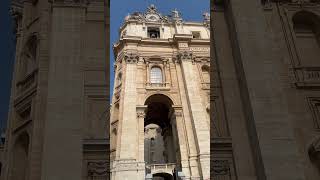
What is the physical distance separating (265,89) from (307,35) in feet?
12.6

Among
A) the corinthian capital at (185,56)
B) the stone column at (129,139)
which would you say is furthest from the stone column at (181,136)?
the corinthian capital at (185,56)

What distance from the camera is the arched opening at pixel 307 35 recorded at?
47.2 feet

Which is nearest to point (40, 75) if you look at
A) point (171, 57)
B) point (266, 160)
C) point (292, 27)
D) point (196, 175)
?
point (266, 160)

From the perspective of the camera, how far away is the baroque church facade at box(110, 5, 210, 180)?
34062 mm

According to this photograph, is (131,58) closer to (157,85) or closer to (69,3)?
(157,85)

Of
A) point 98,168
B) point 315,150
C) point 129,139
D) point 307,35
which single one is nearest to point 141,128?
point 129,139

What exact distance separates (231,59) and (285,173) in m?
4.40

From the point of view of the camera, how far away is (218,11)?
15.2 meters

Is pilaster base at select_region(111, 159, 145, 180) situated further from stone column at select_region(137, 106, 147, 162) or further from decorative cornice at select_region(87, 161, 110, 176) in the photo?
decorative cornice at select_region(87, 161, 110, 176)

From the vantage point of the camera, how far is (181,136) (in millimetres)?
35469

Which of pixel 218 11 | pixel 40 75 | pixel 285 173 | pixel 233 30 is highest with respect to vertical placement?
pixel 218 11

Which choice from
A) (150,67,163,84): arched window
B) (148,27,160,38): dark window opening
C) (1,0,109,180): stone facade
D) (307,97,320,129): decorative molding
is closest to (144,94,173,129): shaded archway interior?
(150,67,163,84): arched window

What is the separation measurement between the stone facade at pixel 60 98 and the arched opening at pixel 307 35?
6238mm

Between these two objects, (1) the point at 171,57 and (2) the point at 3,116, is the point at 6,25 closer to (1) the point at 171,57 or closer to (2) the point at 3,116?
(2) the point at 3,116
